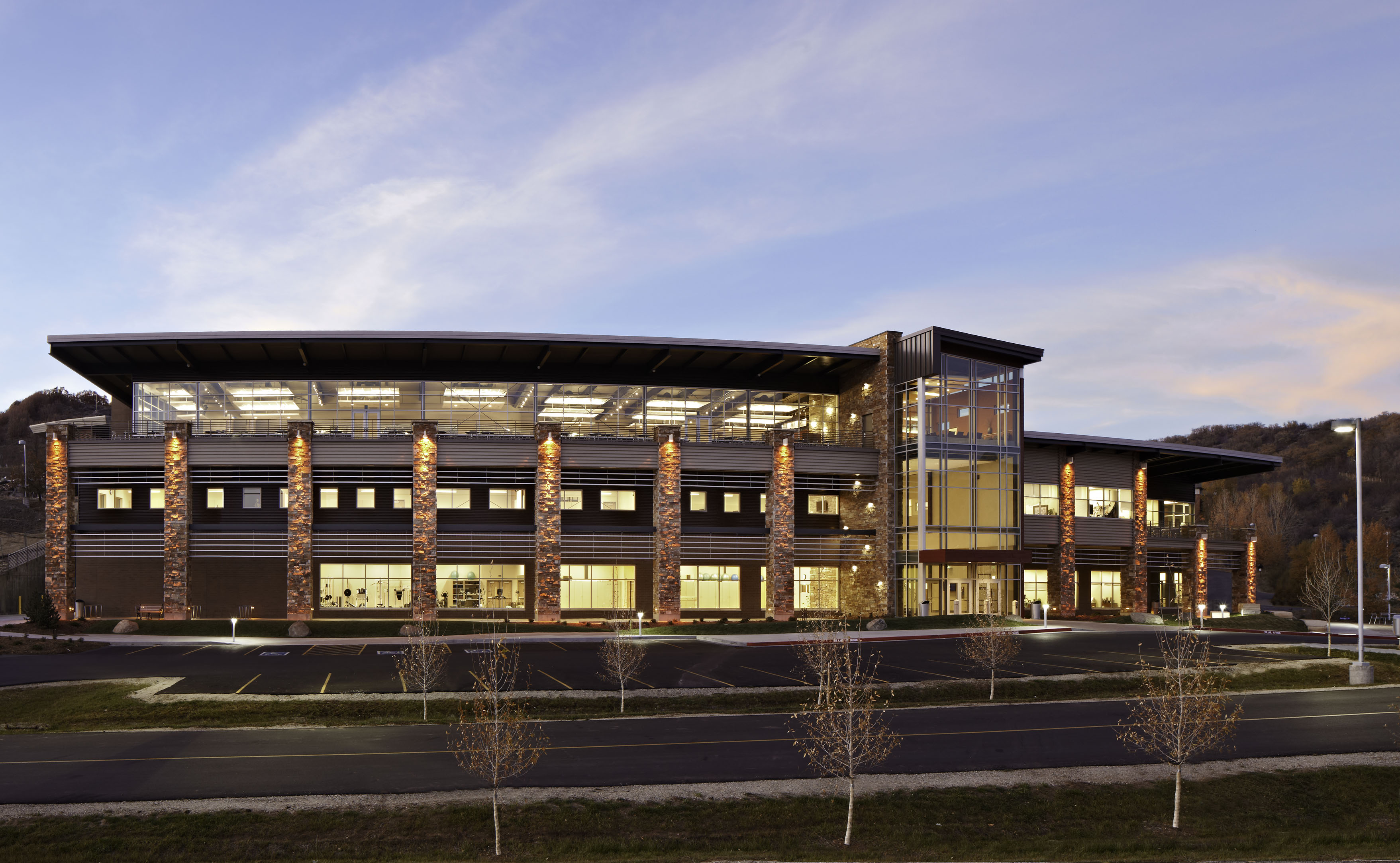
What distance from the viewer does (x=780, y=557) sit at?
51.9 meters

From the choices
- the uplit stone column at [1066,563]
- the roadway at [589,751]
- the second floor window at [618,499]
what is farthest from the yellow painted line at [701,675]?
the uplit stone column at [1066,563]

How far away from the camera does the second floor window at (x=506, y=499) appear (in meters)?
51.2

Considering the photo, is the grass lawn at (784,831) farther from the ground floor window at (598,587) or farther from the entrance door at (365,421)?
the entrance door at (365,421)

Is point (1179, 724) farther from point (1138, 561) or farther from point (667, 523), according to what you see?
point (1138, 561)

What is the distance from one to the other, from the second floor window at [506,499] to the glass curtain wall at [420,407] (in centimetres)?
382

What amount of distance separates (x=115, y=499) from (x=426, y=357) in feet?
58.3

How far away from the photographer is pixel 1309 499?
145 m

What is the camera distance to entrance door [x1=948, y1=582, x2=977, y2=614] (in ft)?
172

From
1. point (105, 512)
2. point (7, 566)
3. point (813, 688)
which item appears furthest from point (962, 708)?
point (7, 566)

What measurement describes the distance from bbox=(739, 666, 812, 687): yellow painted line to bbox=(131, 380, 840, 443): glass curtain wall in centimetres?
2249

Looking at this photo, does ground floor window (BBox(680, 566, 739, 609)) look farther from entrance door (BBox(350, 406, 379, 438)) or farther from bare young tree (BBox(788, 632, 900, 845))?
bare young tree (BBox(788, 632, 900, 845))

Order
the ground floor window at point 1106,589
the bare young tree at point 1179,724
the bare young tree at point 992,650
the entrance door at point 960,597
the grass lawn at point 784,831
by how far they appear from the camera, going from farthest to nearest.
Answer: the ground floor window at point 1106,589 → the entrance door at point 960,597 → the bare young tree at point 992,650 → the bare young tree at point 1179,724 → the grass lawn at point 784,831

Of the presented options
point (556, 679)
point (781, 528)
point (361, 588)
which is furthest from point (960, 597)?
point (361, 588)

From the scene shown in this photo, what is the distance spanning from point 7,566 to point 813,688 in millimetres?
68695
